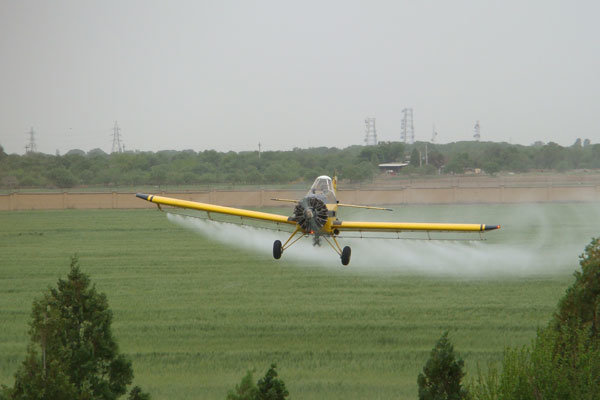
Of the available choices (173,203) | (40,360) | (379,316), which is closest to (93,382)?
(40,360)

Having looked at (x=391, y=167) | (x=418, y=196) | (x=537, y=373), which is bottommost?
(x=537, y=373)

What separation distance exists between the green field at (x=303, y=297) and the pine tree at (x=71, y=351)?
23.8 feet

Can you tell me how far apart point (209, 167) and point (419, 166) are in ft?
86.6

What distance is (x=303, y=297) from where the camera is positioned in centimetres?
4325

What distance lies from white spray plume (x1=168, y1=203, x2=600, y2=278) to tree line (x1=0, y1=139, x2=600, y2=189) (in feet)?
41.6

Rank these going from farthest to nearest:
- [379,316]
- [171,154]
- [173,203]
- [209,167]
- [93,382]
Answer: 1. [171,154]
2. [209,167]
3. [379,316]
4. [173,203]
5. [93,382]

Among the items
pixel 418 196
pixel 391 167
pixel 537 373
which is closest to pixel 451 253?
pixel 418 196

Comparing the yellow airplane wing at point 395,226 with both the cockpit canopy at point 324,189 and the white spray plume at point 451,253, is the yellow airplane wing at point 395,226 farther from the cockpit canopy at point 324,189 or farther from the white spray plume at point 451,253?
the white spray plume at point 451,253

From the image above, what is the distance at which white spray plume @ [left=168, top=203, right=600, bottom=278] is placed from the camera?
2109 inches

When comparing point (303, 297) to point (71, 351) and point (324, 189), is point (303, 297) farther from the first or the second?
point (71, 351)

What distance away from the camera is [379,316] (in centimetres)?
3844

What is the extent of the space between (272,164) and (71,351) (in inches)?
2480

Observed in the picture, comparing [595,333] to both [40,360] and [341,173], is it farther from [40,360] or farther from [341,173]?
[341,173]

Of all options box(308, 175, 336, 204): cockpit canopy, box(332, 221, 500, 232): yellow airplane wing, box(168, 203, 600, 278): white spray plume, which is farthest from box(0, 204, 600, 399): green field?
box(308, 175, 336, 204): cockpit canopy
